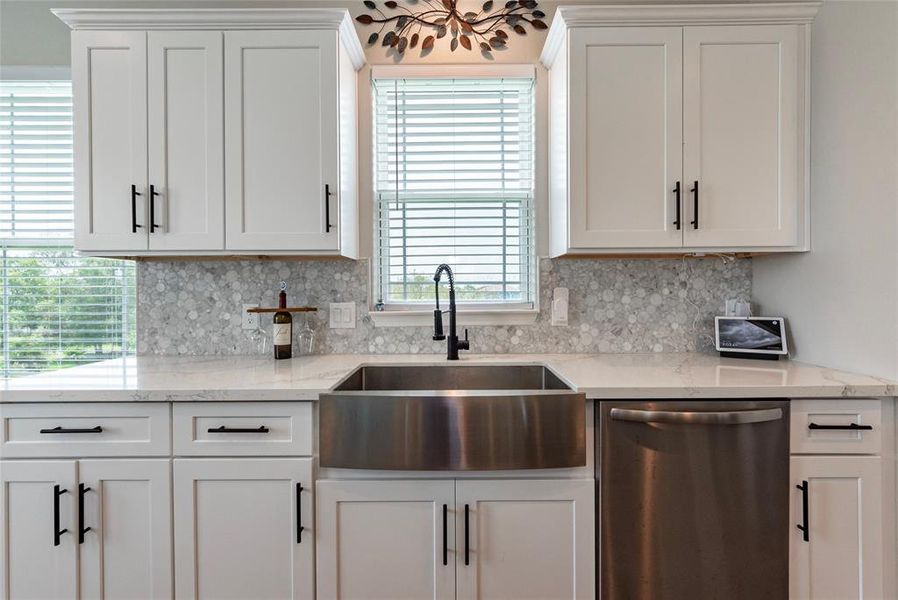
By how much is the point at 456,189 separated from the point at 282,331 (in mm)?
989

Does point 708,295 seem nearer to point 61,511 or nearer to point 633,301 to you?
point 633,301

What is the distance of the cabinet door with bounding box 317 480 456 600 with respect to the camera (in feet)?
4.47

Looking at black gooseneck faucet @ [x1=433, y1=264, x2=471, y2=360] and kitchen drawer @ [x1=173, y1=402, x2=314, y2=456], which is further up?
black gooseneck faucet @ [x1=433, y1=264, x2=471, y2=360]

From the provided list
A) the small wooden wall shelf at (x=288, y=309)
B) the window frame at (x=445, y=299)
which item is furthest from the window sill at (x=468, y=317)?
the small wooden wall shelf at (x=288, y=309)

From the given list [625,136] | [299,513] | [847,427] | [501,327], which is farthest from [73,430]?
[847,427]

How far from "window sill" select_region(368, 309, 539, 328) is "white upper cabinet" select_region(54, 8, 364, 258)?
1.68ft

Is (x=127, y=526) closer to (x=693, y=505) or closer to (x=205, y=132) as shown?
(x=205, y=132)

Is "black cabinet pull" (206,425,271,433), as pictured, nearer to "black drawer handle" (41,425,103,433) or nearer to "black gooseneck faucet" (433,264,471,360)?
"black drawer handle" (41,425,103,433)

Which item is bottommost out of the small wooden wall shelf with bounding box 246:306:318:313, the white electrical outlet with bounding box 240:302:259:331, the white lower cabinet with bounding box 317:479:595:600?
the white lower cabinet with bounding box 317:479:595:600

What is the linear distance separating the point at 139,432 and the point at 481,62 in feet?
6.46

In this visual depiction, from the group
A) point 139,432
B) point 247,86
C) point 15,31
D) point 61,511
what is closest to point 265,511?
point 139,432

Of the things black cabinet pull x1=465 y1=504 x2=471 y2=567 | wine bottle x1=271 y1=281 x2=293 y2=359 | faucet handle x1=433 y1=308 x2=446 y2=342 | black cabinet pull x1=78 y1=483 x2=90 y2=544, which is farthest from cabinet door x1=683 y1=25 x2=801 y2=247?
black cabinet pull x1=78 y1=483 x2=90 y2=544

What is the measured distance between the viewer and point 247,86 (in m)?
1.71

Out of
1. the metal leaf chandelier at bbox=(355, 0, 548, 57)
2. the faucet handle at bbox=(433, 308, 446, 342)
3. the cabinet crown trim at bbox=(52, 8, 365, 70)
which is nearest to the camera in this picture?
the cabinet crown trim at bbox=(52, 8, 365, 70)
